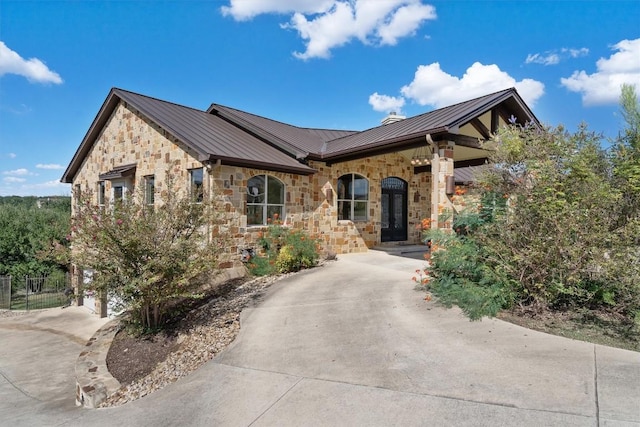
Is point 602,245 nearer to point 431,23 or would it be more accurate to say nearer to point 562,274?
point 562,274

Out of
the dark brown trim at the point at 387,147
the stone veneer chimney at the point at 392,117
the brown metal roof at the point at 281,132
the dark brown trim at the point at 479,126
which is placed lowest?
the dark brown trim at the point at 387,147

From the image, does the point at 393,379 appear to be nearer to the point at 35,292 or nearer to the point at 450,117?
the point at 450,117

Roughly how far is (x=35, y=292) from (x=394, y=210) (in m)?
20.0

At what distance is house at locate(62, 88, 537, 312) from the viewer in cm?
887

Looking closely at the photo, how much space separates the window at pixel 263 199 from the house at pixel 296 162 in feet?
0.10

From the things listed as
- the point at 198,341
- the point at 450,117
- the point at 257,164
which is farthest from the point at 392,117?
the point at 198,341

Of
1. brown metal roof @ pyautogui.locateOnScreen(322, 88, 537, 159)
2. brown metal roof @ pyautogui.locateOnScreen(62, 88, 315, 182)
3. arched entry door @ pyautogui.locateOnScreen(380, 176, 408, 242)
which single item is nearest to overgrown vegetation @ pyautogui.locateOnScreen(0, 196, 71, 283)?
brown metal roof @ pyautogui.locateOnScreen(62, 88, 315, 182)

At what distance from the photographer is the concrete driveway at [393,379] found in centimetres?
298

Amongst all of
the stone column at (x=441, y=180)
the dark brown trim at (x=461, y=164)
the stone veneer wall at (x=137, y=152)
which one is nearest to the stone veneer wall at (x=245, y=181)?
the stone veneer wall at (x=137, y=152)

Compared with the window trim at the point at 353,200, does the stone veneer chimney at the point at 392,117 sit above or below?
above

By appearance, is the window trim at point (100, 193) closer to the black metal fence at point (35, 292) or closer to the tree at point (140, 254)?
the black metal fence at point (35, 292)

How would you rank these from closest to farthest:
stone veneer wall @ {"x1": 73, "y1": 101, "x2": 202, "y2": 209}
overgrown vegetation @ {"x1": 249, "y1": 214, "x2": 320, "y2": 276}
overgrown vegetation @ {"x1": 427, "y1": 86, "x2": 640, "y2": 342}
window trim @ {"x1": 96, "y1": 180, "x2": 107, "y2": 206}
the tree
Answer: overgrown vegetation @ {"x1": 427, "y1": 86, "x2": 640, "y2": 342}
the tree
overgrown vegetation @ {"x1": 249, "y1": 214, "x2": 320, "y2": 276}
stone veneer wall @ {"x1": 73, "y1": 101, "x2": 202, "y2": 209}
window trim @ {"x1": 96, "y1": 180, "x2": 107, "y2": 206}

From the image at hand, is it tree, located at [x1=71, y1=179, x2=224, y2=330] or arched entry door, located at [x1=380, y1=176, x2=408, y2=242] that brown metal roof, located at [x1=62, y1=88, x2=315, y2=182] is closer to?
tree, located at [x1=71, y1=179, x2=224, y2=330]

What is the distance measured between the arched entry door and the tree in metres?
8.37
